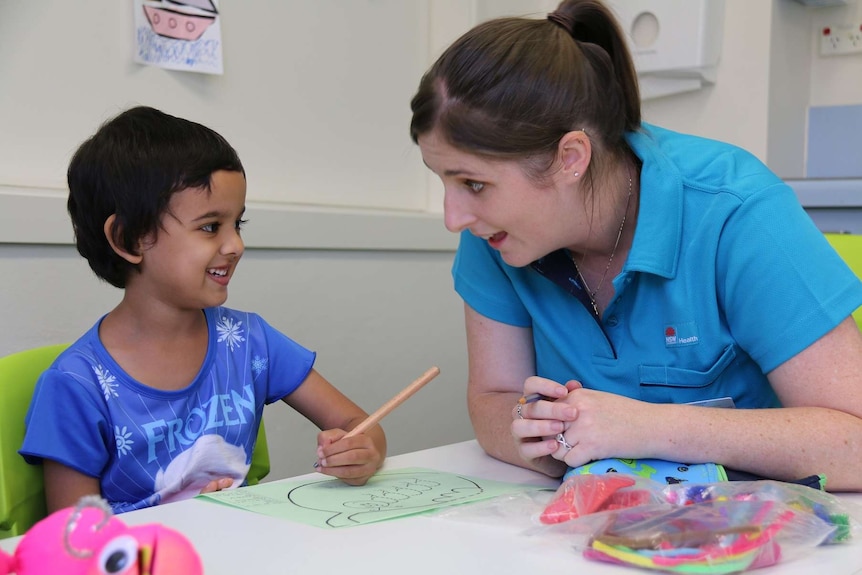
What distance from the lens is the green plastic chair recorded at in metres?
0.96

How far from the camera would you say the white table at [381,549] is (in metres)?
0.64

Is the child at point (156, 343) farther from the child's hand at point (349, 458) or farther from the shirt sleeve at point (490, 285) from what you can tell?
the shirt sleeve at point (490, 285)

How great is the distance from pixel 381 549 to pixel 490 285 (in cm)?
57

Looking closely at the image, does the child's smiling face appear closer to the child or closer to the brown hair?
the child

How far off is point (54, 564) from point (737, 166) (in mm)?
859

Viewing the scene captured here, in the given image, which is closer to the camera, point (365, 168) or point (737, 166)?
point (737, 166)

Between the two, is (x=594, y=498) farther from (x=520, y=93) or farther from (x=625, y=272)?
(x=520, y=93)

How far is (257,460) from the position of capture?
4.23 feet

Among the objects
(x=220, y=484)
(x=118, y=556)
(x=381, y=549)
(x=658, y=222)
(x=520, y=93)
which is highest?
(x=520, y=93)

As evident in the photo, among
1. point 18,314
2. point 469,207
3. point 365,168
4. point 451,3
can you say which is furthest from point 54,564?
point 451,3

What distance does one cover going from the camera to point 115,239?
118 cm

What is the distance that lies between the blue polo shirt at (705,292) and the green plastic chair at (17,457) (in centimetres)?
64

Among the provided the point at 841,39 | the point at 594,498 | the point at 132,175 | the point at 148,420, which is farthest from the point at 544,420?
the point at 841,39

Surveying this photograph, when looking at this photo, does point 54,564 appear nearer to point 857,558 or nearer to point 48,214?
point 857,558
